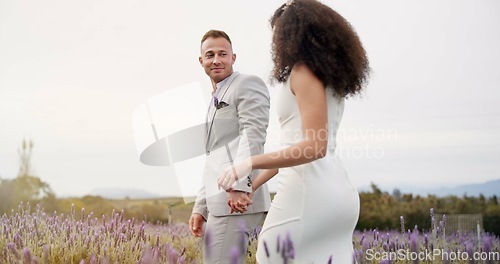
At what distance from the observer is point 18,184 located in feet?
29.5

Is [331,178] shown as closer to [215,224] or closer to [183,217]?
[215,224]

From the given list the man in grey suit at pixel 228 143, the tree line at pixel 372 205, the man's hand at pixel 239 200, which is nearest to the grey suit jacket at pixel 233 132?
the man in grey suit at pixel 228 143

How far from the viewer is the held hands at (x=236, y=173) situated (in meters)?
2.18

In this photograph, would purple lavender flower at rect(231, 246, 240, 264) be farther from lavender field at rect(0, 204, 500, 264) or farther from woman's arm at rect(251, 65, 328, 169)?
lavender field at rect(0, 204, 500, 264)

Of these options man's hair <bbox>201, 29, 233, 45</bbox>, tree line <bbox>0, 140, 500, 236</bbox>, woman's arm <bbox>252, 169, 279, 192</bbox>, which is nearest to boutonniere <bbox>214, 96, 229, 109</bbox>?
man's hair <bbox>201, 29, 233, 45</bbox>

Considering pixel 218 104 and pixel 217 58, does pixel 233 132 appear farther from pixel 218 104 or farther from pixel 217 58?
pixel 217 58

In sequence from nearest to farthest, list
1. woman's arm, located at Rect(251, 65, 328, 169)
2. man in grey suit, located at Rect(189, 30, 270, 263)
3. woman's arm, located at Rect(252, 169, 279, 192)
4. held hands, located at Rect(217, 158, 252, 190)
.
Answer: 1. woman's arm, located at Rect(251, 65, 328, 169)
2. held hands, located at Rect(217, 158, 252, 190)
3. woman's arm, located at Rect(252, 169, 279, 192)
4. man in grey suit, located at Rect(189, 30, 270, 263)

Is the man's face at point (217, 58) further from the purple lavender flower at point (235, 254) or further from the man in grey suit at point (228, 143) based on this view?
the purple lavender flower at point (235, 254)

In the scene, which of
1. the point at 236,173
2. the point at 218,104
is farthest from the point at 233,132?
the point at 236,173

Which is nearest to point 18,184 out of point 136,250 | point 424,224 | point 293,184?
point 136,250

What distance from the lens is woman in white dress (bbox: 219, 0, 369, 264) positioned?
2162 millimetres

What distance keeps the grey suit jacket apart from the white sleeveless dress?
1.91 ft

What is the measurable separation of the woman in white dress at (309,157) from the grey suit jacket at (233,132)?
57 centimetres

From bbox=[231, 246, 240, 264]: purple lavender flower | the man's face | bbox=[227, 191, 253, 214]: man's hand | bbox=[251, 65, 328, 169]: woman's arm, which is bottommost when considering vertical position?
bbox=[231, 246, 240, 264]: purple lavender flower
